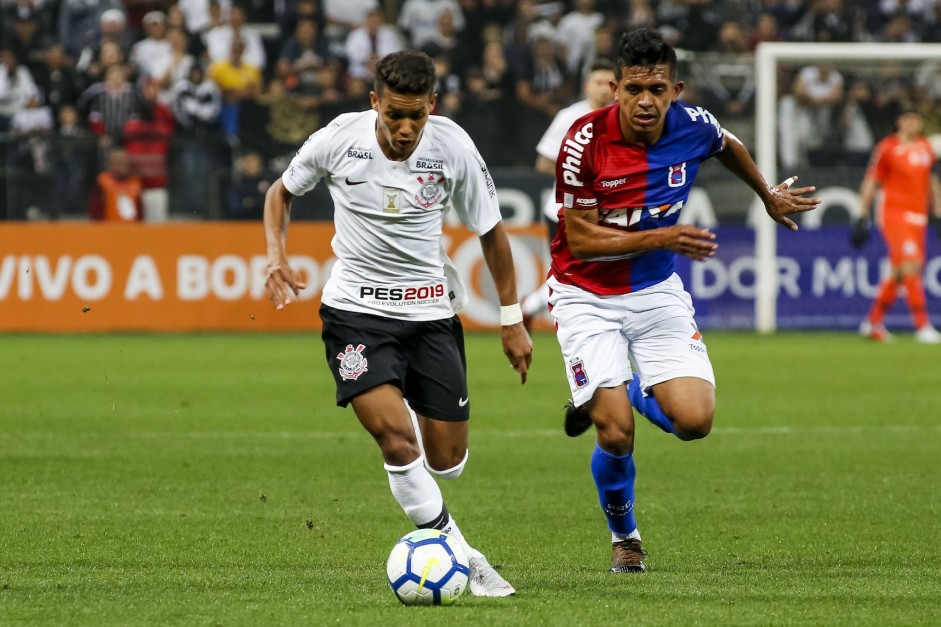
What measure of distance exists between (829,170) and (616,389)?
44.2 feet

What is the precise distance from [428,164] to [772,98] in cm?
1383

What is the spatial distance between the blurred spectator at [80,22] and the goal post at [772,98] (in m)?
8.39

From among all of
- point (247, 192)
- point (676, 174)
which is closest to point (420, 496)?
point (676, 174)

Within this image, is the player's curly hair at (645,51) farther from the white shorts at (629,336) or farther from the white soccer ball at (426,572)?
the white soccer ball at (426,572)

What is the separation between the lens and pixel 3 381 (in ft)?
45.3

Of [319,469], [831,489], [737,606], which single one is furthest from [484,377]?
[737,606]

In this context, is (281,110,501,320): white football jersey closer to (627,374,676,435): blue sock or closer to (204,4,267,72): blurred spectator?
(627,374,676,435): blue sock

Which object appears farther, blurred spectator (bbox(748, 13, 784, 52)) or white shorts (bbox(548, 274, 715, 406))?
blurred spectator (bbox(748, 13, 784, 52))

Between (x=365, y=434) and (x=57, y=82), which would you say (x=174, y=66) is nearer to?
(x=57, y=82)

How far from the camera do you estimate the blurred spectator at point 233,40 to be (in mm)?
20859

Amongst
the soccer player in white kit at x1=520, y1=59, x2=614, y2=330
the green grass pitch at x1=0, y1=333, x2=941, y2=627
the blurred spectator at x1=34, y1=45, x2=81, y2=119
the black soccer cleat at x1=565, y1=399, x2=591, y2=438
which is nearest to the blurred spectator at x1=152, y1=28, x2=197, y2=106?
the blurred spectator at x1=34, y1=45, x2=81, y2=119

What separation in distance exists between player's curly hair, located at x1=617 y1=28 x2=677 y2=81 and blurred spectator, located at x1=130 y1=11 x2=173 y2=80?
587 inches

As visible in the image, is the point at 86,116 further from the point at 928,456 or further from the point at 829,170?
the point at 928,456

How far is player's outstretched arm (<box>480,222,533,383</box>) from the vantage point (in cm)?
624
